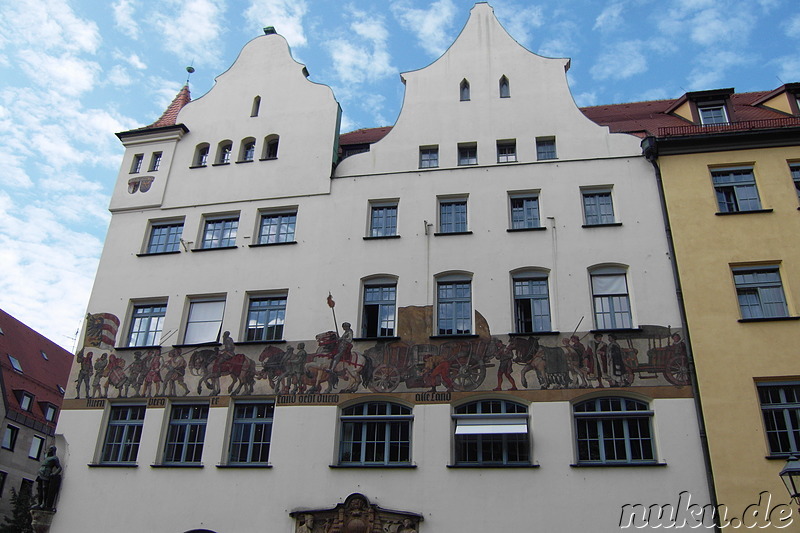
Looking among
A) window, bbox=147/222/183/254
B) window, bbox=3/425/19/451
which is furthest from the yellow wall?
window, bbox=3/425/19/451

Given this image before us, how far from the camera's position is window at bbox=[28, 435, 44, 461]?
3544 cm

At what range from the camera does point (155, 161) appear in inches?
874

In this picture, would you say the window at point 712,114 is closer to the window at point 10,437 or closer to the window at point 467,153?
the window at point 467,153

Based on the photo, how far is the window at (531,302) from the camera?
17.2 metres

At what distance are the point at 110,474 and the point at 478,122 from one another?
45.9 feet

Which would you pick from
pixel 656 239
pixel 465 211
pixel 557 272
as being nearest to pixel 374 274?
pixel 465 211

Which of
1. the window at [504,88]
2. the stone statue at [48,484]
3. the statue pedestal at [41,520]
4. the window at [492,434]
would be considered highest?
the window at [504,88]

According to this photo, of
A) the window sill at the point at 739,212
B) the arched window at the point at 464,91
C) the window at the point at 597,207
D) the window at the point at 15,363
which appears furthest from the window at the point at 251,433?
the window at the point at 15,363

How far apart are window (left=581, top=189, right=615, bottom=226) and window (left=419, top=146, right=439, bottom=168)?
4.42m

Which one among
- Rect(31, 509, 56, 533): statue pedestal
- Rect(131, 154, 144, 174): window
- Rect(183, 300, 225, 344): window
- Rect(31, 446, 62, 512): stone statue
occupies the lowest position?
Rect(31, 509, 56, 533): statue pedestal

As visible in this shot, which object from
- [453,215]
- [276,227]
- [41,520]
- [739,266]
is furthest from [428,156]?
[41,520]

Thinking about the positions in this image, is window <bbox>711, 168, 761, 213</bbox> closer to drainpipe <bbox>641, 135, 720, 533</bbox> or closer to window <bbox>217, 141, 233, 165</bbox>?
drainpipe <bbox>641, 135, 720, 533</bbox>

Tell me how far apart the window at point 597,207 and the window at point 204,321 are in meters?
10.5

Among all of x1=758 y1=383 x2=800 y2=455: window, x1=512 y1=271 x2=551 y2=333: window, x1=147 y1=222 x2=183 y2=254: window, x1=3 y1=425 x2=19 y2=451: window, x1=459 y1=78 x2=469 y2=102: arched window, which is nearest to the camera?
x1=758 y1=383 x2=800 y2=455: window
